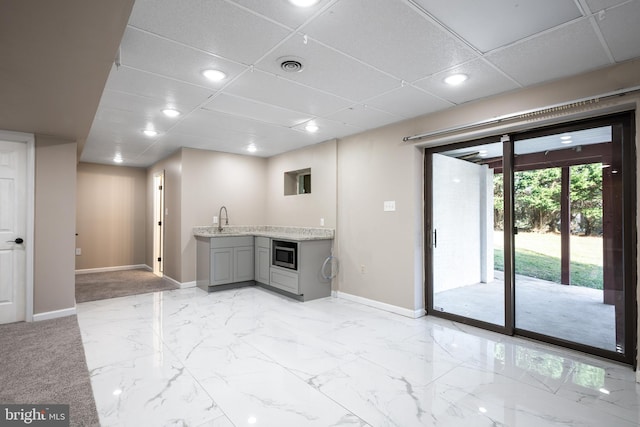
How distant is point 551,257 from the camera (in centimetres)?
328

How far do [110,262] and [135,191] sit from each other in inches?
67.9

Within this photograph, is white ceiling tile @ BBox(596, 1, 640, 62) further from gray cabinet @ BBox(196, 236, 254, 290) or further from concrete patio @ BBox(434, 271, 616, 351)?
gray cabinet @ BBox(196, 236, 254, 290)

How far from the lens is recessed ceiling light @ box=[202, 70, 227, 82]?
2782 mm

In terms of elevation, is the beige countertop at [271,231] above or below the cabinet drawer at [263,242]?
above

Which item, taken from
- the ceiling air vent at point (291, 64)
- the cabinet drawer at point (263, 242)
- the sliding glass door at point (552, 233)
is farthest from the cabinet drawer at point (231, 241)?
the ceiling air vent at point (291, 64)

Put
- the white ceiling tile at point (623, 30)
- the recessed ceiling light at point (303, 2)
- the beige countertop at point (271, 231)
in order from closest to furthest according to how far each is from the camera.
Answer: the recessed ceiling light at point (303, 2) < the white ceiling tile at point (623, 30) < the beige countertop at point (271, 231)

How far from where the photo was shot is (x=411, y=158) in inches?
162

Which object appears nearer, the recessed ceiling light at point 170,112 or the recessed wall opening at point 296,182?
the recessed ceiling light at point 170,112

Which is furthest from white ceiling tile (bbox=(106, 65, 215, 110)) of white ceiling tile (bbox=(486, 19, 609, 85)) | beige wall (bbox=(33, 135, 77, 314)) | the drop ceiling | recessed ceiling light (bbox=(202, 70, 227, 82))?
white ceiling tile (bbox=(486, 19, 609, 85))

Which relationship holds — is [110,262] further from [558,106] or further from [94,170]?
[558,106]

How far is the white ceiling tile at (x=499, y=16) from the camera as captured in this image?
190 cm

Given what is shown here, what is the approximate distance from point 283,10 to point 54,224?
13.2ft

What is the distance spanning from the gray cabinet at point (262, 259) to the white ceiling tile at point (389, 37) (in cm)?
355

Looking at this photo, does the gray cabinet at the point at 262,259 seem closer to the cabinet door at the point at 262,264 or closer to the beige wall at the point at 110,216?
the cabinet door at the point at 262,264
